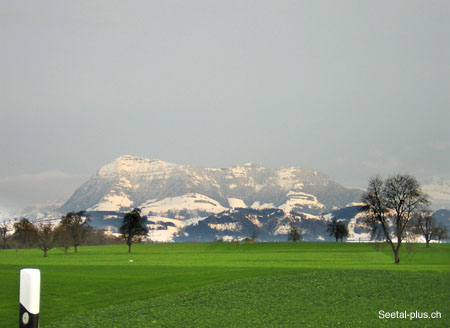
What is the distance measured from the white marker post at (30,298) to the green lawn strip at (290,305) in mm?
16541

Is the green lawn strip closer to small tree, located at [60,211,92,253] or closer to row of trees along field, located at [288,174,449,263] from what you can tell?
row of trees along field, located at [288,174,449,263]

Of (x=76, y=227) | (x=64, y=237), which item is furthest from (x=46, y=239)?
(x=76, y=227)

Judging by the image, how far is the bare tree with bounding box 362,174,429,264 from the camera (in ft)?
213

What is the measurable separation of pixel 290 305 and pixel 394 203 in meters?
42.9

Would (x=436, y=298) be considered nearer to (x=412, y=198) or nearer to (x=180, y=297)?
(x=180, y=297)

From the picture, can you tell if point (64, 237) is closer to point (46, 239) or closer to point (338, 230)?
point (46, 239)

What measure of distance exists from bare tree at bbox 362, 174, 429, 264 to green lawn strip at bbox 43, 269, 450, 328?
31595mm

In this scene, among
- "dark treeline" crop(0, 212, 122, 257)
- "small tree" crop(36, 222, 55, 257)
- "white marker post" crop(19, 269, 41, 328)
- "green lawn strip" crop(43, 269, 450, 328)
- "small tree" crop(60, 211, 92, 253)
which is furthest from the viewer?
"small tree" crop(60, 211, 92, 253)

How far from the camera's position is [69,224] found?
439 feet

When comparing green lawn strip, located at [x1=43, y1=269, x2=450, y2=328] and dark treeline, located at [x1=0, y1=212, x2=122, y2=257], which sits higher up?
dark treeline, located at [x1=0, y1=212, x2=122, y2=257]

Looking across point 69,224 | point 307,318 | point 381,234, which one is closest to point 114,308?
point 307,318

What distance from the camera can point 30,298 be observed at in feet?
19.2

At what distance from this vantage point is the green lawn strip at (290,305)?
22.3m

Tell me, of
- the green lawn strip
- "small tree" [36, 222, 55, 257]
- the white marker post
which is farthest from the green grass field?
"small tree" [36, 222, 55, 257]
